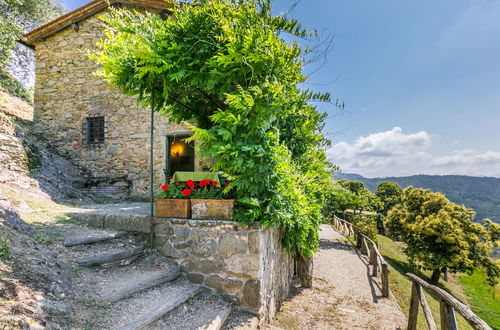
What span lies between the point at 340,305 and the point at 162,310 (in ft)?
12.4

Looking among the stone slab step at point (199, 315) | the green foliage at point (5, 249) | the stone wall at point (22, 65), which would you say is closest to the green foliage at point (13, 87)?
the stone wall at point (22, 65)

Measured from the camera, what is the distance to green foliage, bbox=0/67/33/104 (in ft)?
37.4

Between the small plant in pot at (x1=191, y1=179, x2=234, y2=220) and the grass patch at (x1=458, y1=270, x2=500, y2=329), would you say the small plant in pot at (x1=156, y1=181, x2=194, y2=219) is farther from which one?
the grass patch at (x1=458, y1=270, x2=500, y2=329)

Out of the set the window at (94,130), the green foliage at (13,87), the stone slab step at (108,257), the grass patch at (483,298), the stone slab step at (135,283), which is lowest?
the grass patch at (483,298)

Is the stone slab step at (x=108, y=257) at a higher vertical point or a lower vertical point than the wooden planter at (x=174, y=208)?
lower

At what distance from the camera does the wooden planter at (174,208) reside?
3311 millimetres

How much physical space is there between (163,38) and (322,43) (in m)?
2.36

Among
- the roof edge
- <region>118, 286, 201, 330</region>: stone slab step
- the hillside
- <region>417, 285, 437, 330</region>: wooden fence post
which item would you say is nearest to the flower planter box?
<region>118, 286, 201, 330</region>: stone slab step

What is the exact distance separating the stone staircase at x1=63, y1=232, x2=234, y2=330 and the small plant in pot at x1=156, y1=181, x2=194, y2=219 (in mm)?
662

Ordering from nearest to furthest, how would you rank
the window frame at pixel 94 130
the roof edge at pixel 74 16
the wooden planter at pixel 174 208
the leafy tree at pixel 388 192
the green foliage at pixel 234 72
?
the green foliage at pixel 234 72
the wooden planter at pixel 174 208
the roof edge at pixel 74 16
the window frame at pixel 94 130
the leafy tree at pixel 388 192

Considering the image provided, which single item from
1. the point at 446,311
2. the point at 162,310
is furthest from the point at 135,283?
the point at 446,311

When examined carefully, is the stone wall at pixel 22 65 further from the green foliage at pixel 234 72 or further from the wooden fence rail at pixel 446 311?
the wooden fence rail at pixel 446 311

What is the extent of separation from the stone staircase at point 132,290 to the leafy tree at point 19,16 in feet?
36.9

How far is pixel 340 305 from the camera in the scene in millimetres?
4758
